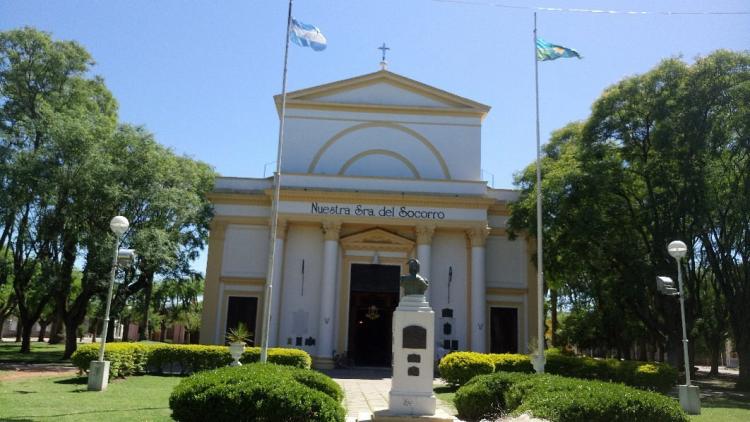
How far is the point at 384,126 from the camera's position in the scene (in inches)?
1208

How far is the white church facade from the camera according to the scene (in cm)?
2752

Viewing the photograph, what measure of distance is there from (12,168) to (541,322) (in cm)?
2136

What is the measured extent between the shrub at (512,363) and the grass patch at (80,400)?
37.1 feet

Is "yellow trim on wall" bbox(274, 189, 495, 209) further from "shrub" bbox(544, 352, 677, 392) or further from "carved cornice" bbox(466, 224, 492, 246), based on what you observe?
"shrub" bbox(544, 352, 677, 392)

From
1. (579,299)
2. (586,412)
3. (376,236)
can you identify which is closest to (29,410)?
(586,412)

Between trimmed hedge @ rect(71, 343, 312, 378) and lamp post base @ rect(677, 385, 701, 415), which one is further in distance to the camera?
trimmed hedge @ rect(71, 343, 312, 378)

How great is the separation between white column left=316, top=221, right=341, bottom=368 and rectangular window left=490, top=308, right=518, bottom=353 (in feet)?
26.3

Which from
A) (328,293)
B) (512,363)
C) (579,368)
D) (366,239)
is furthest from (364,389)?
(366,239)

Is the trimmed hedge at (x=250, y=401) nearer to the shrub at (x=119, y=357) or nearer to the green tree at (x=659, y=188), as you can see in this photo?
the shrub at (x=119, y=357)

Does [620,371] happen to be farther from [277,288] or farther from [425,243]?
[277,288]

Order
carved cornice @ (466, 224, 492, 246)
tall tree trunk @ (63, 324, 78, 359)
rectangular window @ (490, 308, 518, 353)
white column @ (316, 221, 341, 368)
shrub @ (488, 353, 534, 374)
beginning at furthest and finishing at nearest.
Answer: rectangular window @ (490, 308, 518, 353)
carved cornice @ (466, 224, 492, 246)
tall tree trunk @ (63, 324, 78, 359)
white column @ (316, 221, 341, 368)
shrub @ (488, 353, 534, 374)

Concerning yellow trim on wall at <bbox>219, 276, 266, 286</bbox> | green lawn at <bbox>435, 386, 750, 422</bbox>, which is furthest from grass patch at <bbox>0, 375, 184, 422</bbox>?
yellow trim on wall at <bbox>219, 276, 266, 286</bbox>

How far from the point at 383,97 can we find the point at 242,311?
13.2 metres

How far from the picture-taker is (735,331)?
2380cm
